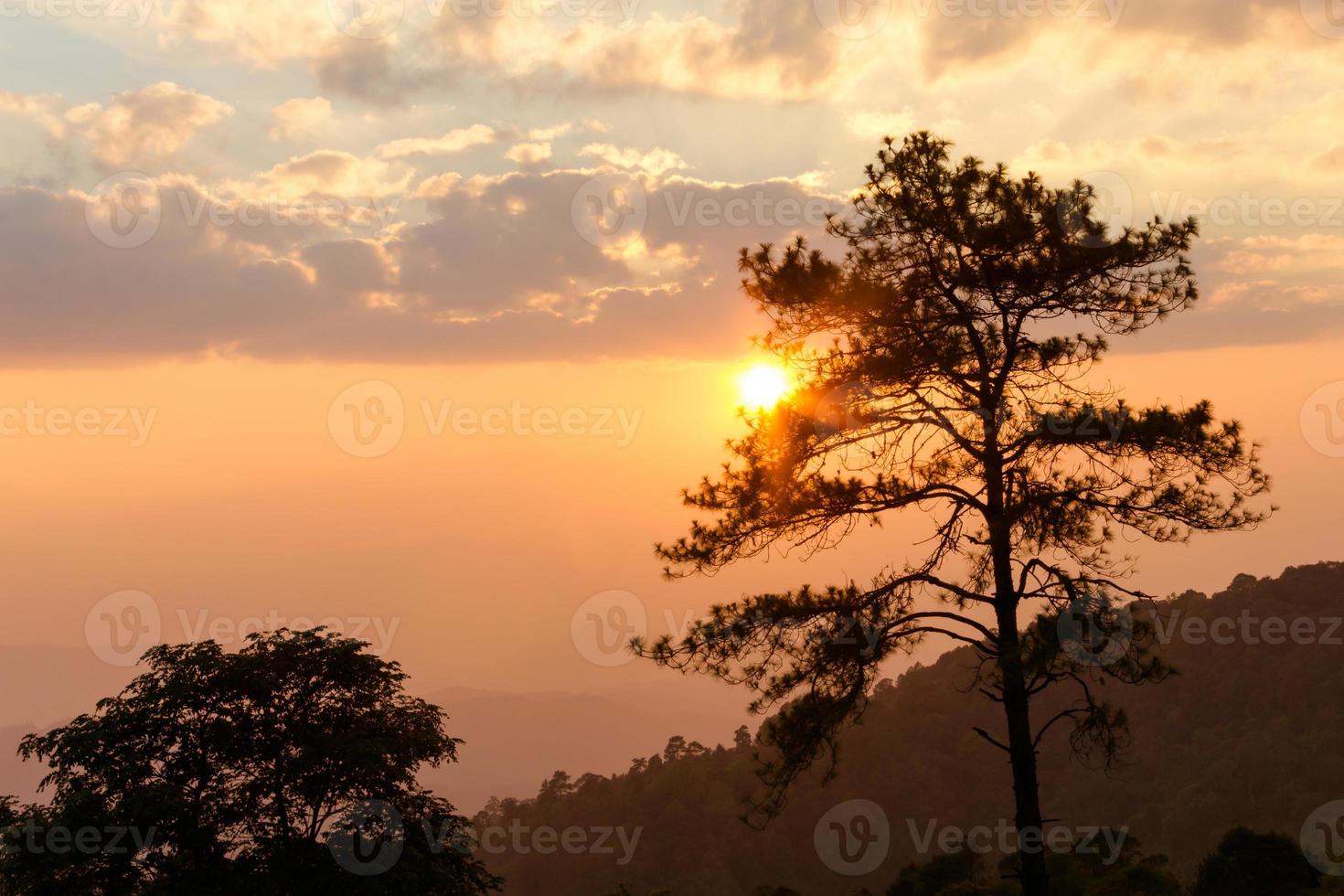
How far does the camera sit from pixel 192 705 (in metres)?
18.8

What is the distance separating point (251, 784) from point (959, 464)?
13336mm

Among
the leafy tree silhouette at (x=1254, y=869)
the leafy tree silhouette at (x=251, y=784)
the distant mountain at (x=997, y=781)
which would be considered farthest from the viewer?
the distant mountain at (x=997, y=781)

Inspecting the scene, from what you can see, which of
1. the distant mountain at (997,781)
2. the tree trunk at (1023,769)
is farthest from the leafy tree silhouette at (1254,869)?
the distant mountain at (997,781)

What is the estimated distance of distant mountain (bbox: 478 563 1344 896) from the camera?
67.6 meters

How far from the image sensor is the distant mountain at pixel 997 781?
67562 mm

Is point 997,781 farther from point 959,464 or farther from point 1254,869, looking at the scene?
point 959,464

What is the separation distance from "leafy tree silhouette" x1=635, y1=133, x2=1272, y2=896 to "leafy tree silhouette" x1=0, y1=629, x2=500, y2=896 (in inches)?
237

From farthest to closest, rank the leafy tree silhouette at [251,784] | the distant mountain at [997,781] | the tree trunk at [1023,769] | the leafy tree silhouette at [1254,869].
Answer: the distant mountain at [997,781] → the leafy tree silhouette at [1254,869] → the leafy tree silhouette at [251,784] → the tree trunk at [1023,769]

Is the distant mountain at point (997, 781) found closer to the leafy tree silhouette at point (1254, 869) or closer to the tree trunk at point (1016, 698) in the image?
the leafy tree silhouette at point (1254, 869)

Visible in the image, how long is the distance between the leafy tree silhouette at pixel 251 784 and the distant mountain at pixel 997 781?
4914 cm

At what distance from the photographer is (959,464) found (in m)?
16.3

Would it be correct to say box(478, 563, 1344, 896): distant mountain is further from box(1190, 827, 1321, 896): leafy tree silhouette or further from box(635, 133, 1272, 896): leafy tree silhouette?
box(635, 133, 1272, 896): leafy tree silhouette

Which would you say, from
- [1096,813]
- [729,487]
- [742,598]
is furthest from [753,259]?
[1096,813]

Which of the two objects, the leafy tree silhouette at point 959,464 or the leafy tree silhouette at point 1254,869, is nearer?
the leafy tree silhouette at point 959,464
